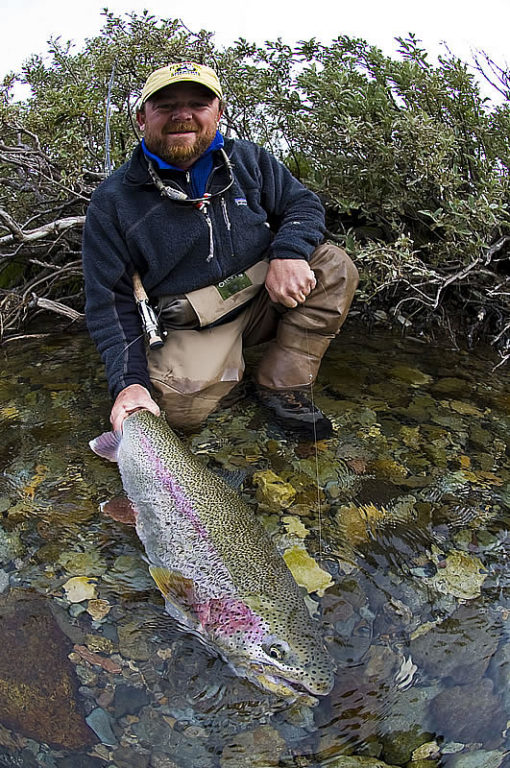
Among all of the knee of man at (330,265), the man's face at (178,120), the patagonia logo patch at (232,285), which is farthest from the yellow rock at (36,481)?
the knee of man at (330,265)

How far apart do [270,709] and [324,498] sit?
4.60 ft

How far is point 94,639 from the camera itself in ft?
8.52

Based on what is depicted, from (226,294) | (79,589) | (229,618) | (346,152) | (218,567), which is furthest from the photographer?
(346,152)

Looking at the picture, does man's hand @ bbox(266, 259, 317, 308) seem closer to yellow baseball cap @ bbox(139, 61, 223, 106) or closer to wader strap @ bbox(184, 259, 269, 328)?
wader strap @ bbox(184, 259, 269, 328)

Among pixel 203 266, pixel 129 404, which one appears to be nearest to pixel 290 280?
pixel 203 266

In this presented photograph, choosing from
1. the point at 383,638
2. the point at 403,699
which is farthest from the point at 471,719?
the point at 383,638

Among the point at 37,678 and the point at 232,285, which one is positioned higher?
the point at 232,285

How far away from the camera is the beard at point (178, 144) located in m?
3.66

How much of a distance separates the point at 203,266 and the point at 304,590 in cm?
215

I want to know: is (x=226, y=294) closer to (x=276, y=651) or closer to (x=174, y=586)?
(x=174, y=586)

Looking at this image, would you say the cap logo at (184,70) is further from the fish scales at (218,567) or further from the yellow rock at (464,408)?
the yellow rock at (464,408)

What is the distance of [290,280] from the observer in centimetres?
387

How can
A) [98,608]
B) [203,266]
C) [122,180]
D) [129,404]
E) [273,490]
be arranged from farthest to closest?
[203,266] < [122,180] < [273,490] < [129,404] < [98,608]

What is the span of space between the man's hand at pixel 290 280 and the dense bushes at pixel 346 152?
2.87 feet
